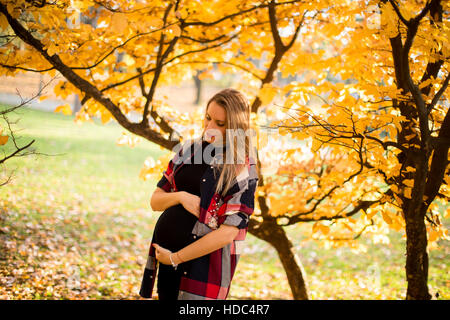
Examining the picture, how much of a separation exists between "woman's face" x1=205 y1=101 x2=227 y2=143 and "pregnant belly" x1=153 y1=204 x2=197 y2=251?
45 cm

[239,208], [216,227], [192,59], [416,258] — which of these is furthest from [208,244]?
[192,59]

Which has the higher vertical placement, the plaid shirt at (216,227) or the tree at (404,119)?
the tree at (404,119)

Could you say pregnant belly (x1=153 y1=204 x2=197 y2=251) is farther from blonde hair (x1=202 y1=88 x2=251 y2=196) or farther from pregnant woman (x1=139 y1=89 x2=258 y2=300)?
blonde hair (x1=202 y1=88 x2=251 y2=196)

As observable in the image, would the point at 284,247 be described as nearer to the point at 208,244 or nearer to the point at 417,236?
the point at 417,236

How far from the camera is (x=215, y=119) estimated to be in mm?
1914

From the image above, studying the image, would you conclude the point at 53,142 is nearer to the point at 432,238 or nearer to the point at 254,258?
the point at 254,258

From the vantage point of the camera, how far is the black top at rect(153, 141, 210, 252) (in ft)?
6.38

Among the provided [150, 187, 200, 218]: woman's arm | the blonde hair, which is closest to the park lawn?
[150, 187, 200, 218]: woman's arm

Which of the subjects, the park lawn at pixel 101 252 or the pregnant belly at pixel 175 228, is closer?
the pregnant belly at pixel 175 228

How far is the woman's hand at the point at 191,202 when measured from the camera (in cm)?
189

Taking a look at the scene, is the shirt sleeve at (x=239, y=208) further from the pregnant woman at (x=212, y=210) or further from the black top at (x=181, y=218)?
the black top at (x=181, y=218)

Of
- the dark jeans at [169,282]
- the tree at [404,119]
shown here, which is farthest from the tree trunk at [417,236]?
the dark jeans at [169,282]
